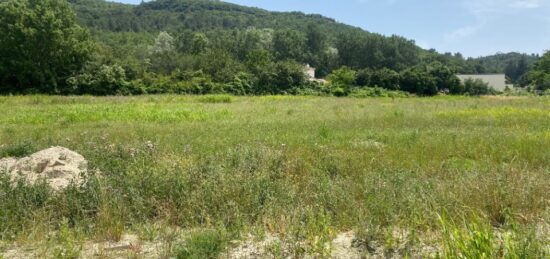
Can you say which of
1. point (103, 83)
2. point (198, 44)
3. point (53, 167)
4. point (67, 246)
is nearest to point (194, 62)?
point (103, 83)

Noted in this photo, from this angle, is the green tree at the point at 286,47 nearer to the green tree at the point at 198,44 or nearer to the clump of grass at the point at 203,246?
the green tree at the point at 198,44

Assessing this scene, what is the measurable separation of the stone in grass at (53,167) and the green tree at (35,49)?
38.9 m

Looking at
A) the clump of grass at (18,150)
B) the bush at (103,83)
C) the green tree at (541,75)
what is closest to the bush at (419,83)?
the green tree at (541,75)

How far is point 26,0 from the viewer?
1762 inches

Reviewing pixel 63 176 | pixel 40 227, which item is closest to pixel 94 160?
pixel 63 176

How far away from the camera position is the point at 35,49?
42875mm

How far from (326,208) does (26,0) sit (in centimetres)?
5117

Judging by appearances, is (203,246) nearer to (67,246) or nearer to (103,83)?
(67,246)

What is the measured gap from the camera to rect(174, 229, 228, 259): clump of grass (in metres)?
3.83

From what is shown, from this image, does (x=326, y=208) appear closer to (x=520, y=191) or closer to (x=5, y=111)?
(x=520, y=191)

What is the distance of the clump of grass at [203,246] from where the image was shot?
383 centimetres

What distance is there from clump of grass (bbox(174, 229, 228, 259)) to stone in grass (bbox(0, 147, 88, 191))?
3.10 metres

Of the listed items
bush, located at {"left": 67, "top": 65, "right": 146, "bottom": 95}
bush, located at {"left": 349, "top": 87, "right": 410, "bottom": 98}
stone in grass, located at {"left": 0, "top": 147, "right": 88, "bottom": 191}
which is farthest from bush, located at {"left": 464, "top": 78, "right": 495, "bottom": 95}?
stone in grass, located at {"left": 0, "top": 147, "right": 88, "bottom": 191}

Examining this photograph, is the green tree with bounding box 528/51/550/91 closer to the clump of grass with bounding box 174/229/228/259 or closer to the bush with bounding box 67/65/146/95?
the bush with bounding box 67/65/146/95
